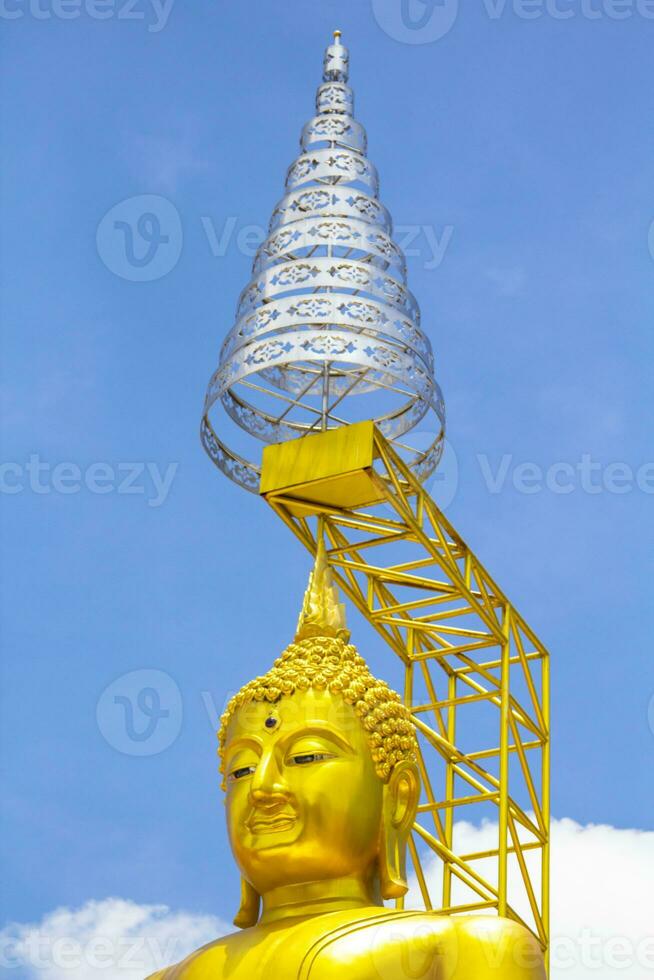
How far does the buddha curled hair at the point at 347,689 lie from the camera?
13.2 meters

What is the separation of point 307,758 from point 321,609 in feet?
4.73

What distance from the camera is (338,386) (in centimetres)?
1576

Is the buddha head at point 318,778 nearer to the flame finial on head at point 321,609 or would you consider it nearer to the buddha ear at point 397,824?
the buddha ear at point 397,824

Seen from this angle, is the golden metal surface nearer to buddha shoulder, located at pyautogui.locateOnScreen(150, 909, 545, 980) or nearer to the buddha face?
the buddha face

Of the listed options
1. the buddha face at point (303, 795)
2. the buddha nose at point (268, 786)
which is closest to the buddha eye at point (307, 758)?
the buddha face at point (303, 795)

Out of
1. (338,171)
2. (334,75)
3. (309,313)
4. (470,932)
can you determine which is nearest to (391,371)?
(309,313)

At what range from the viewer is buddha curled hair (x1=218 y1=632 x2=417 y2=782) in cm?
1320

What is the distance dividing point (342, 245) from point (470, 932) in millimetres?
5564

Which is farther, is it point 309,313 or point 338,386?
point 338,386

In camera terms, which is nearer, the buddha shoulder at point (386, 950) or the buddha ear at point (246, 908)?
the buddha shoulder at point (386, 950)

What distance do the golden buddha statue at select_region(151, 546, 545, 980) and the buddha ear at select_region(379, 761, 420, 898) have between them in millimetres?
11

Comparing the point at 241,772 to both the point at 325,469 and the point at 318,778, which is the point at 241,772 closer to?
the point at 318,778

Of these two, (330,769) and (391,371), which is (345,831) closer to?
(330,769)

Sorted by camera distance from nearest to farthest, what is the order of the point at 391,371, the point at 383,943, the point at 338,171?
1. the point at 383,943
2. the point at 391,371
3. the point at 338,171
